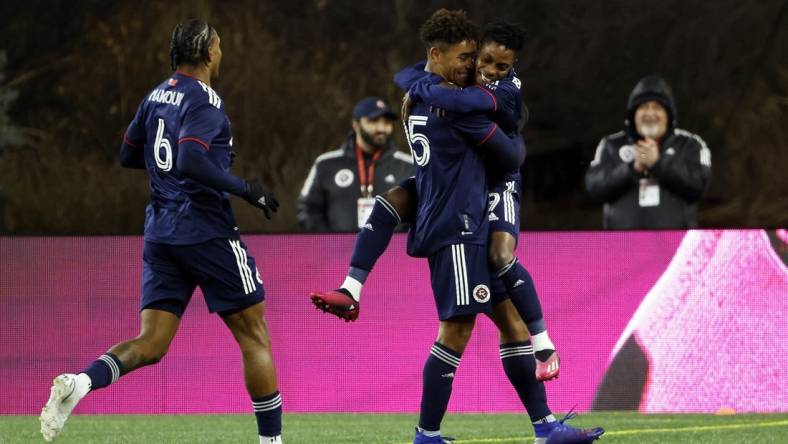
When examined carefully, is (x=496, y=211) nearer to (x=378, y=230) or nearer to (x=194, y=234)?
(x=378, y=230)

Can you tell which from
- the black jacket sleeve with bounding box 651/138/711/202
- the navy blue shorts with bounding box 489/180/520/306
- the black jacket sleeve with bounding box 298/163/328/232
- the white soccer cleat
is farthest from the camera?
the black jacket sleeve with bounding box 298/163/328/232

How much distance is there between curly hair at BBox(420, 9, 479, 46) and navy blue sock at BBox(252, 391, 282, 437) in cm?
180

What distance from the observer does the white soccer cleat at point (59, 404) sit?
6543mm

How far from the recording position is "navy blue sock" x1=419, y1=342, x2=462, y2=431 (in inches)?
279

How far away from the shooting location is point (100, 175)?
11062mm

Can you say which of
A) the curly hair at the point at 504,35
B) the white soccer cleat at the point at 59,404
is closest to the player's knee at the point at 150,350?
the white soccer cleat at the point at 59,404

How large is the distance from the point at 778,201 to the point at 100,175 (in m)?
4.82

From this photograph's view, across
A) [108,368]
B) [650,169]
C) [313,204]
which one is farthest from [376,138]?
[108,368]

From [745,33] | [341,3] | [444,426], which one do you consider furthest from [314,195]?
[745,33]

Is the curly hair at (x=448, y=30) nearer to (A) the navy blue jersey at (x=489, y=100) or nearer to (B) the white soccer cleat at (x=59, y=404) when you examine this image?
(A) the navy blue jersey at (x=489, y=100)

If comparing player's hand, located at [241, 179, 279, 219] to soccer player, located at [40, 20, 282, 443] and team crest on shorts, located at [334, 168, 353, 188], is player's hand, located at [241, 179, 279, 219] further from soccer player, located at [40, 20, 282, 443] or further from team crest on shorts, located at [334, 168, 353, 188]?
team crest on shorts, located at [334, 168, 353, 188]

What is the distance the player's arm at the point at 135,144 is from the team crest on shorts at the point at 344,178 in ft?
11.4

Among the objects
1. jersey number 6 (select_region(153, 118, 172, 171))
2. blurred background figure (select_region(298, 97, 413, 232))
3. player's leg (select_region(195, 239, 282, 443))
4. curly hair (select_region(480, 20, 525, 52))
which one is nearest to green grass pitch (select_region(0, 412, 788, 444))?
blurred background figure (select_region(298, 97, 413, 232))

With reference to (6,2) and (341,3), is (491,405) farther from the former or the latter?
(6,2)
